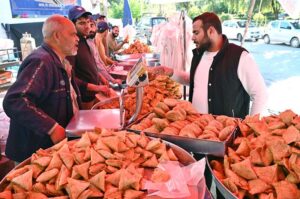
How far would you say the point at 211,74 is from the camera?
227 centimetres

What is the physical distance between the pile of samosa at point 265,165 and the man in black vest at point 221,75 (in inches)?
35.0

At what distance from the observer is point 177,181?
103 centimetres

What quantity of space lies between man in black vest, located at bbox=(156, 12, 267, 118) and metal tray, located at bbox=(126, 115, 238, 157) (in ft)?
3.00

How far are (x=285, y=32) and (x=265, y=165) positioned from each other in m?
13.6

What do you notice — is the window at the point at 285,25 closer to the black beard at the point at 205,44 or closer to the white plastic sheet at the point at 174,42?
the white plastic sheet at the point at 174,42

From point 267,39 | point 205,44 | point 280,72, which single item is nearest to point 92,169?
point 205,44

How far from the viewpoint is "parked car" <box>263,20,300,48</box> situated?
1243cm

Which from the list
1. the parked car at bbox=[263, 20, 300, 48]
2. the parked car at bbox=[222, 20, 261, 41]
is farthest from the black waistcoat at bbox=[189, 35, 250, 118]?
the parked car at bbox=[222, 20, 261, 41]

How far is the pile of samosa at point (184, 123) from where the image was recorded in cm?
133

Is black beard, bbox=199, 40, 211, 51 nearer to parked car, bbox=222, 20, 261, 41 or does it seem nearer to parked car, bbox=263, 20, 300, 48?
parked car, bbox=263, 20, 300, 48

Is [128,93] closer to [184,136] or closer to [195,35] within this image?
[195,35]

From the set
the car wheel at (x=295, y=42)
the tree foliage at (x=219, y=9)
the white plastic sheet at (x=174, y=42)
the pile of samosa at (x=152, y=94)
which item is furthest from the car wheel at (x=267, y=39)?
the pile of samosa at (x=152, y=94)

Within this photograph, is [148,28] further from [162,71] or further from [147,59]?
[162,71]

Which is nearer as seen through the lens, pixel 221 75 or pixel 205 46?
pixel 221 75
